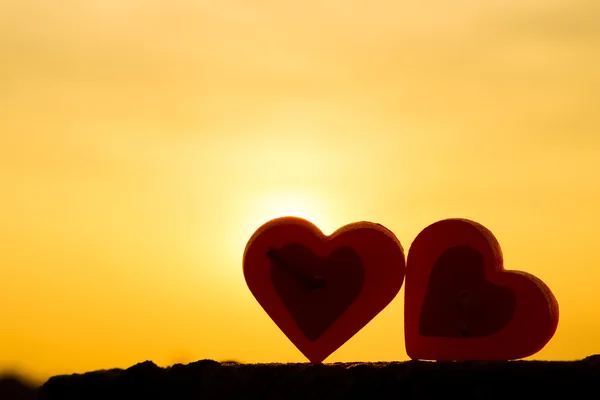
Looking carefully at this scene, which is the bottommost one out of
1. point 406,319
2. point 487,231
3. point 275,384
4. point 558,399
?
point 558,399

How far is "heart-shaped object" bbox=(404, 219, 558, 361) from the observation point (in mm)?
8180

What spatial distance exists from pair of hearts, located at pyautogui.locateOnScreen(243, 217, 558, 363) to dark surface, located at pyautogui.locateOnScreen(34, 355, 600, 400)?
5.87 ft

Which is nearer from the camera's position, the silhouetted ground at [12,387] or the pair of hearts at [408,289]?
the pair of hearts at [408,289]

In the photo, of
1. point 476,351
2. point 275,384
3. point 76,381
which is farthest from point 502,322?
point 76,381

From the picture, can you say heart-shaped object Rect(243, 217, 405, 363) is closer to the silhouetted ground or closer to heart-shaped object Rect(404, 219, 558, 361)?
heart-shaped object Rect(404, 219, 558, 361)

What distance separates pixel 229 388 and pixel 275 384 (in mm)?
405

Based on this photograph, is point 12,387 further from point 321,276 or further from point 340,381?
point 340,381

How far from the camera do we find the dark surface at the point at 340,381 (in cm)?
594

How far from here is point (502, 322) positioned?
8.23m

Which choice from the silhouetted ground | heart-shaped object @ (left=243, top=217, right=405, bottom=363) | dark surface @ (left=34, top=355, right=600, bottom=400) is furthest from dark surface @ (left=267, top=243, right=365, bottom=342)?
the silhouetted ground

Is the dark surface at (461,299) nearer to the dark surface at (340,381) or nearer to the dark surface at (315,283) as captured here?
the dark surface at (315,283)

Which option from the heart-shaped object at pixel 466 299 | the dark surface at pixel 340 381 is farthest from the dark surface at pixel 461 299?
the dark surface at pixel 340 381

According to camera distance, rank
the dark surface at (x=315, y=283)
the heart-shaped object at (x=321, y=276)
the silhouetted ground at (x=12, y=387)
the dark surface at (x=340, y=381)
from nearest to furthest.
Answer: the dark surface at (x=340, y=381), the heart-shaped object at (x=321, y=276), the dark surface at (x=315, y=283), the silhouetted ground at (x=12, y=387)

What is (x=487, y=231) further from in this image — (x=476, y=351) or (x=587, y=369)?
(x=587, y=369)
